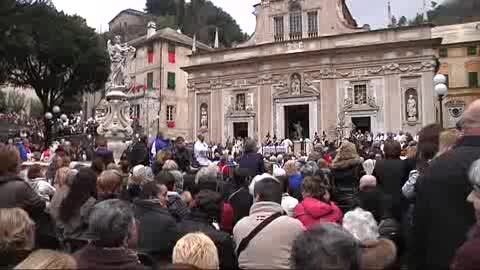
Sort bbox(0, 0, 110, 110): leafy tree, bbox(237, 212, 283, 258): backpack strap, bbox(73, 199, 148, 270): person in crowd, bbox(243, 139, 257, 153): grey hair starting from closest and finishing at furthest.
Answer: bbox(73, 199, 148, 270): person in crowd → bbox(237, 212, 283, 258): backpack strap → bbox(243, 139, 257, 153): grey hair → bbox(0, 0, 110, 110): leafy tree

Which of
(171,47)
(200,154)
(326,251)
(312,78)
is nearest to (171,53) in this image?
(171,47)

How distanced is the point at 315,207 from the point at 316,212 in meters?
0.07

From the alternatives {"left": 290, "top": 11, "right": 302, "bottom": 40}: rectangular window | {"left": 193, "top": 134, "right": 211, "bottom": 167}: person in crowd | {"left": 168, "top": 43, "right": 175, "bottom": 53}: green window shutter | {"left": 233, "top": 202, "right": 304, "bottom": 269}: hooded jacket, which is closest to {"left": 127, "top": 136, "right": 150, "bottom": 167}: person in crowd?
{"left": 193, "top": 134, "right": 211, "bottom": 167}: person in crowd

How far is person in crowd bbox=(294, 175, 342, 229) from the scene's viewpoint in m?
4.98

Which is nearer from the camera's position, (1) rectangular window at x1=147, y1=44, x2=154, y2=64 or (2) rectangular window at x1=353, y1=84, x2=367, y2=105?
(2) rectangular window at x1=353, y1=84, x2=367, y2=105

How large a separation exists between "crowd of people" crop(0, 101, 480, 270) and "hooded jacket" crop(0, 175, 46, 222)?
0.03 ft

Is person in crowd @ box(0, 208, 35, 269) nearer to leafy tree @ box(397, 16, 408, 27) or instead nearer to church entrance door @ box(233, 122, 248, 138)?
church entrance door @ box(233, 122, 248, 138)

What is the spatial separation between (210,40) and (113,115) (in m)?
51.7

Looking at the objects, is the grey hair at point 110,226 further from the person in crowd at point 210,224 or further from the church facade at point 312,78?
the church facade at point 312,78

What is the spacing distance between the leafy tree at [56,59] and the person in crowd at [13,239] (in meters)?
35.4

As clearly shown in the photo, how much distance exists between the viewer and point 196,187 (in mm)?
6496

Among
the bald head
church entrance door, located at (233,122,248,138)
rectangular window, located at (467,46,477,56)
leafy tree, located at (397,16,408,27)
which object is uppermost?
leafy tree, located at (397,16,408,27)

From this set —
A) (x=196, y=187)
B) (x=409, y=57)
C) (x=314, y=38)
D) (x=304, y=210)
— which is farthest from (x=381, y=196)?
(x=314, y=38)

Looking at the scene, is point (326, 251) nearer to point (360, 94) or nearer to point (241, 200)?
point (241, 200)
